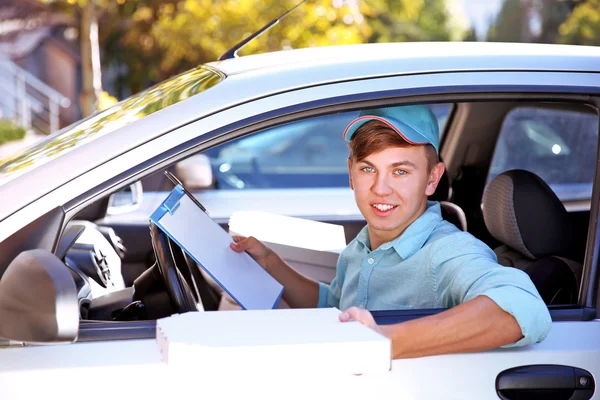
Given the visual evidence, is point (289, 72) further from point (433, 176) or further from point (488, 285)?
point (488, 285)

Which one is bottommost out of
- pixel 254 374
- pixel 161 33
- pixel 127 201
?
pixel 254 374

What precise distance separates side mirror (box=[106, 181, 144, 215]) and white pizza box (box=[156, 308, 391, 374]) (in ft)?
7.29

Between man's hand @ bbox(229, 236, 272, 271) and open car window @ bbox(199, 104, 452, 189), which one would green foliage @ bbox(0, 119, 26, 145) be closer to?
open car window @ bbox(199, 104, 452, 189)

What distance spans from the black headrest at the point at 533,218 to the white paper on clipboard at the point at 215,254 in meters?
0.68

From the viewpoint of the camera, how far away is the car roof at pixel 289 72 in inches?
64.1

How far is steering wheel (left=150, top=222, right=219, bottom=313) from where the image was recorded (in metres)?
1.92

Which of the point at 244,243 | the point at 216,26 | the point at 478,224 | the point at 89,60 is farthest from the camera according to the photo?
the point at 216,26

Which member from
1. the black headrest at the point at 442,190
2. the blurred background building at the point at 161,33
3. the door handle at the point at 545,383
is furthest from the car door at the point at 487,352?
the blurred background building at the point at 161,33

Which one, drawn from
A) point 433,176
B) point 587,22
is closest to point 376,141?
point 433,176

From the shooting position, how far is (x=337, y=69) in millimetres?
1769

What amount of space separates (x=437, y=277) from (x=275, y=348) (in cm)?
58

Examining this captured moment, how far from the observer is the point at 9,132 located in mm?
14070

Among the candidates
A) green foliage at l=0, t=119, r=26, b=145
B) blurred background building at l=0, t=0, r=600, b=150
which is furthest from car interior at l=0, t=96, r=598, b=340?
green foliage at l=0, t=119, r=26, b=145

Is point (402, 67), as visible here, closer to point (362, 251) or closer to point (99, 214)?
point (362, 251)
